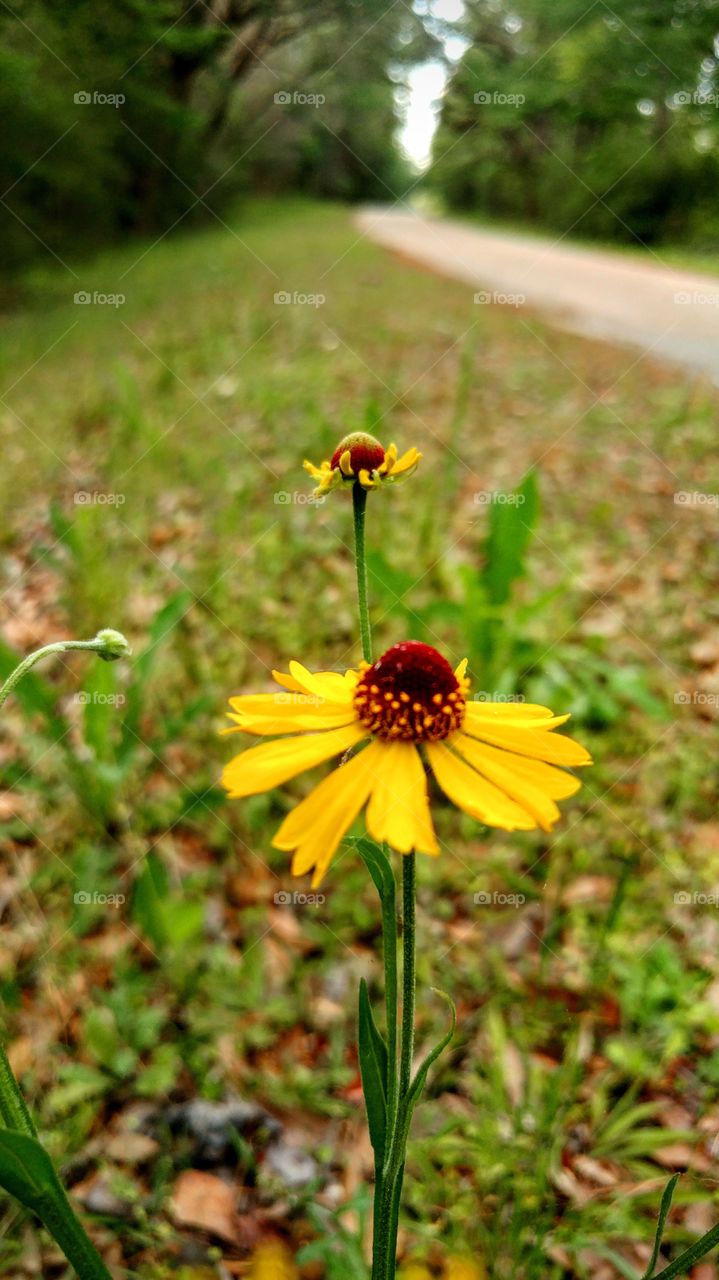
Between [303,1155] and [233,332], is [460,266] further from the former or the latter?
[303,1155]

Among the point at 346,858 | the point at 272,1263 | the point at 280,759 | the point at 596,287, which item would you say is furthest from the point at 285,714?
the point at 596,287

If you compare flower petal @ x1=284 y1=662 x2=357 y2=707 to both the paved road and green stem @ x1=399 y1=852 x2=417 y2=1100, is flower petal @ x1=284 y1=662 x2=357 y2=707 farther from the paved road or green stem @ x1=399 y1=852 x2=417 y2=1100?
the paved road

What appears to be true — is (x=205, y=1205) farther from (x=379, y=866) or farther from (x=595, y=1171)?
(x=379, y=866)

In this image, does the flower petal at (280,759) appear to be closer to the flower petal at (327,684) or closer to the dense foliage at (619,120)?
the flower petal at (327,684)

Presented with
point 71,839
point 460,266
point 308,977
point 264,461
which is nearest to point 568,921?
point 308,977

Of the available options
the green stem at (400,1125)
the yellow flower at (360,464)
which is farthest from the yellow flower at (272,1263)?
the yellow flower at (360,464)

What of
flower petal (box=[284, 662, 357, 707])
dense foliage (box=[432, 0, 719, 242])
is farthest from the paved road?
flower petal (box=[284, 662, 357, 707])

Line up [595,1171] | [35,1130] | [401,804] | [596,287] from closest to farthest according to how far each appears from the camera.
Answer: [401,804] → [35,1130] → [595,1171] → [596,287]
